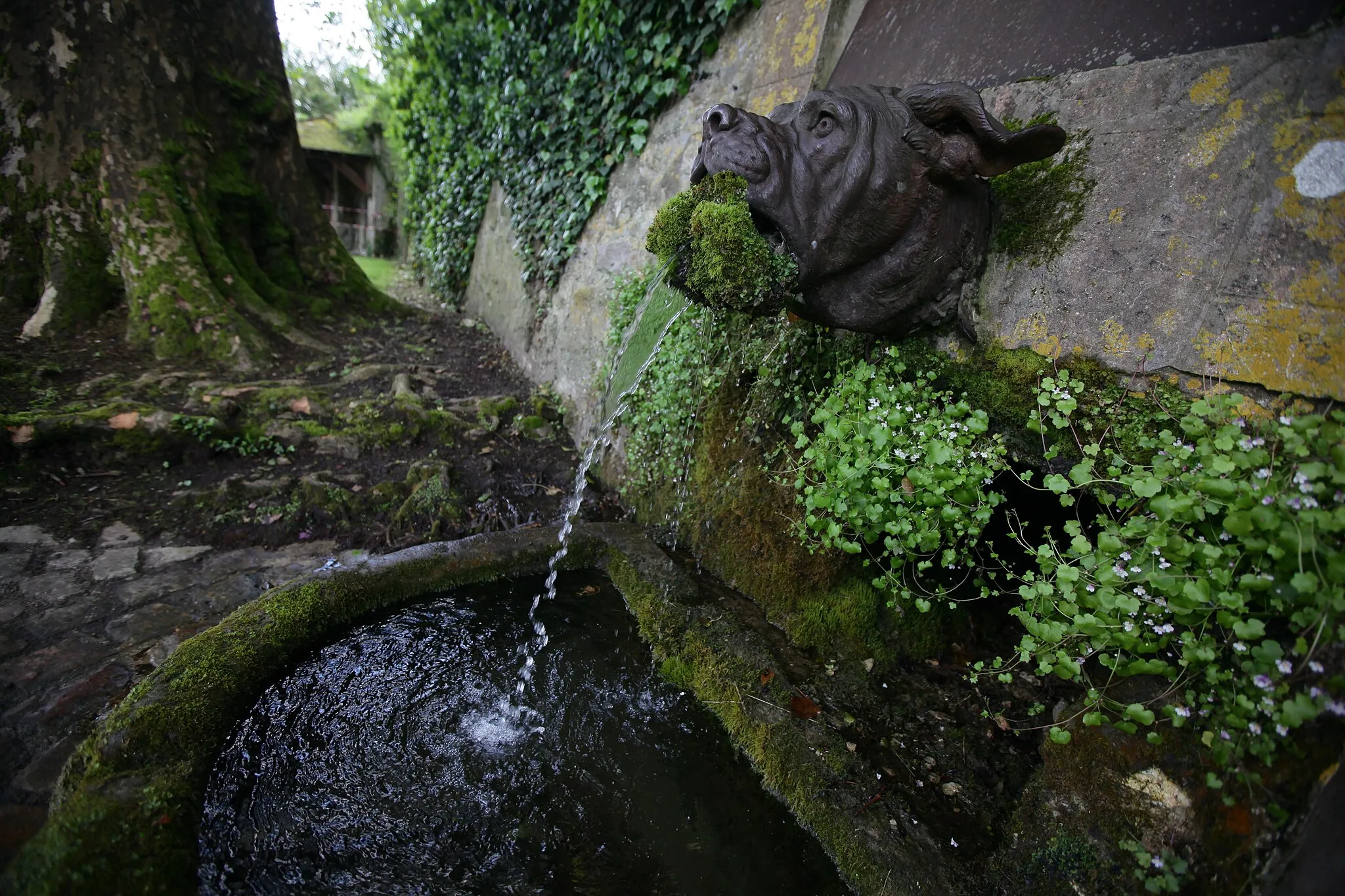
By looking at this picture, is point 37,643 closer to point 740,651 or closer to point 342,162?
point 740,651

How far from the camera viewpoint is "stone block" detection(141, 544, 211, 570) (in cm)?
292

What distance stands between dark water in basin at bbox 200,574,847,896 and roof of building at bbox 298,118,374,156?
62.4 feet

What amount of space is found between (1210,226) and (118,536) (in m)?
4.69

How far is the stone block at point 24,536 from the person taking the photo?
2.92 m

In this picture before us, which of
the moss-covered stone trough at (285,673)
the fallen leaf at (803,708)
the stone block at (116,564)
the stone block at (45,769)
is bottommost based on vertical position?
the stone block at (116,564)

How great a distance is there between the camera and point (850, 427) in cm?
215

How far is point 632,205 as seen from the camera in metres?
4.41

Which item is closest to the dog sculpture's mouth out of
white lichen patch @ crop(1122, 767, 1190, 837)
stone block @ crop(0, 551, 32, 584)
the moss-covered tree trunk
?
white lichen patch @ crop(1122, 767, 1190, 837)

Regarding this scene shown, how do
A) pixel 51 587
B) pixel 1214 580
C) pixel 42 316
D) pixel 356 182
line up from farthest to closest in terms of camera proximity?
pixel 356 182, pixel 42 316, pixel 51 587, pixel 1214 580

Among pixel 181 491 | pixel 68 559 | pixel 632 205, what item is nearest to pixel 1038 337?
pixel 632 205

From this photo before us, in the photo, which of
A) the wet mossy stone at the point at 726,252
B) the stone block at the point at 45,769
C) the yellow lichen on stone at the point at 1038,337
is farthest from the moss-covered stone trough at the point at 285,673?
the yellow lichen on stone at the point at 1038,337

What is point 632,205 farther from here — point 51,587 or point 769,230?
point 51,587

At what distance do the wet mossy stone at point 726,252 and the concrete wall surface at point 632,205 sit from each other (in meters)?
1.43

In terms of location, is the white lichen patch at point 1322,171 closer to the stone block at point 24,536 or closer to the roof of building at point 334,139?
the stone block at point 24,536
